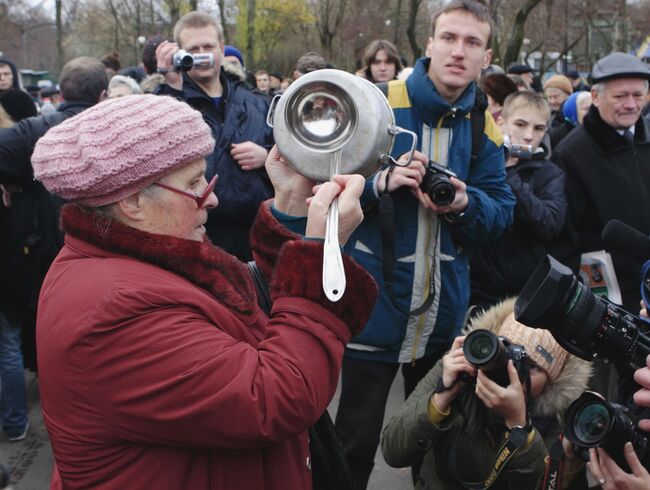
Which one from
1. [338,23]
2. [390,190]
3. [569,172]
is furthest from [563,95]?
[338,23]

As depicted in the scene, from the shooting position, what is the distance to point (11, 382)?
4164 mm

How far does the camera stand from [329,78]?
1834mm

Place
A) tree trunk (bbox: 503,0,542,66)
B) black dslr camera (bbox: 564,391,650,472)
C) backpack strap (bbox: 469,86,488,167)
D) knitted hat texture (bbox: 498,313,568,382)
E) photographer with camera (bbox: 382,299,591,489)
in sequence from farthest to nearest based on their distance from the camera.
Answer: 1. tree trunk (bbox: 503,0,542,66)
2. backpack strap (bbox: 469,86,488,167)
3. knitted hat texture (bbox: 498,313,568,382)
4. photographer with camera (bbox: 382,299,591,489)
5. black dslr camera (bbox: 564,391,650,472)

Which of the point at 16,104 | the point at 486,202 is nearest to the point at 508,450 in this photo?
the point at 486,202

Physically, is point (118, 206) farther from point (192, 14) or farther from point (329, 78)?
point (192, 14)

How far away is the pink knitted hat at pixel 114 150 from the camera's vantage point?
5.02ft

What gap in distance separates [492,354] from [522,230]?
1.81 metres

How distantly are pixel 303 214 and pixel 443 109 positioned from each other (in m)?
1.08

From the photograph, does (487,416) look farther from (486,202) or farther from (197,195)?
(197,195)

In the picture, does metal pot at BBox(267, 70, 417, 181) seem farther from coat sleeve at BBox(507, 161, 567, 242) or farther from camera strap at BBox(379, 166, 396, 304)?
coat sleeve at BBox(507, 161, 567, 242)

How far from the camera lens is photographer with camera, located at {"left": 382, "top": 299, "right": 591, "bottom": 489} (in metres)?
2.39

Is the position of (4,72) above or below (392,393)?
above

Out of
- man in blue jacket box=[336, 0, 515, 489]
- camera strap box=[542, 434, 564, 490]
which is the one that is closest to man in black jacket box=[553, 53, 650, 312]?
man in blue jacket box=[336, 0, 515, 489]

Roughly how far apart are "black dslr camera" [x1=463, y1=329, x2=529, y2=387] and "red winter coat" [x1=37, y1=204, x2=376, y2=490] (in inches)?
29.6
